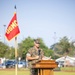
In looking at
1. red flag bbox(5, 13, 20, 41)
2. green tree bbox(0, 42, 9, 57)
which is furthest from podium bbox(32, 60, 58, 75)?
green tree bbox(0, 42, 9, 57)

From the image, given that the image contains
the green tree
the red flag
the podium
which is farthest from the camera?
the green tree

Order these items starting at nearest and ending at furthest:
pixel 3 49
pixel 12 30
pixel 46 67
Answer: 1. pixel 46 67
2. pixel 12 30
3. pixel 3 49

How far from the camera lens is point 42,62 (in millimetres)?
5566

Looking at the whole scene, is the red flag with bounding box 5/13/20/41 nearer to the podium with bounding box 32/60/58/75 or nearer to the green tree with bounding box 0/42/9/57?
the podium with bounding box 32/60/58/75

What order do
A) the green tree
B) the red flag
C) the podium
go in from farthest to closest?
the green tree, the red flag, the podium

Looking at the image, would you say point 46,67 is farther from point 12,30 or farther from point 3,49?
point 3,49

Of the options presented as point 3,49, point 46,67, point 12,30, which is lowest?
point 46,67

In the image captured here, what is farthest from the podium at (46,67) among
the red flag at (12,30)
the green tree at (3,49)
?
the green tree at (3,49)

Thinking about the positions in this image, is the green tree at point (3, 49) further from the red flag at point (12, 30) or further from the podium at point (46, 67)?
the podium at point (46, 67)

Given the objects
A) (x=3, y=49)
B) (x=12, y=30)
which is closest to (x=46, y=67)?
(x=12, y=30)

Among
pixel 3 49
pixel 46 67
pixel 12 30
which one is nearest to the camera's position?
pixel 46 67

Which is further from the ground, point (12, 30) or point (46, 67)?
point (12, 30)

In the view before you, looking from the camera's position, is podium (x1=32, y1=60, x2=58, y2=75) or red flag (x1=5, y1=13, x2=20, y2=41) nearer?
podium (x1=32, y1=60, x2=58, y2=75)

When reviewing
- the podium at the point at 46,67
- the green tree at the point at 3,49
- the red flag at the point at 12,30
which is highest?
the green tree at the point at 3,49
